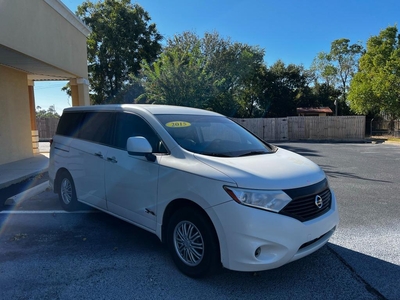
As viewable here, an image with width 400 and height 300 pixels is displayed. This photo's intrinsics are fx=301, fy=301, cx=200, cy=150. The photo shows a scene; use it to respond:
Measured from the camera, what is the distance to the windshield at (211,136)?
12.1 ft

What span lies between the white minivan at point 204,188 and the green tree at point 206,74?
1630 centimetres

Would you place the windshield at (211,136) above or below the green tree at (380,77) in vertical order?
below

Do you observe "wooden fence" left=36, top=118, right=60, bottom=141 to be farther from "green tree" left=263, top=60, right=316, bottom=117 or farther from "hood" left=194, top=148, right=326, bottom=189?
"hood" left=194, top=148, right=326, bottom=189

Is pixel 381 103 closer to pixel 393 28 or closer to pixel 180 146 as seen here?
pixel 393 28

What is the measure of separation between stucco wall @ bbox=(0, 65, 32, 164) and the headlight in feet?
33.6

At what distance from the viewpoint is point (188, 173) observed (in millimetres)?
3217

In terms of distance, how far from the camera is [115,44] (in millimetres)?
29594

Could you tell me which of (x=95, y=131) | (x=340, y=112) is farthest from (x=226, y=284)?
(x=340, y=112)

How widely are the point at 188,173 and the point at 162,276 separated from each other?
1.19 m

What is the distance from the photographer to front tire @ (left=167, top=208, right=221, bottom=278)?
3027mm

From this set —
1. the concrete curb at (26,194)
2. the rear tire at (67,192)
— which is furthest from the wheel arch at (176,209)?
the concrete curb at (26,194)

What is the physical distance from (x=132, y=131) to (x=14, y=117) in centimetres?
913

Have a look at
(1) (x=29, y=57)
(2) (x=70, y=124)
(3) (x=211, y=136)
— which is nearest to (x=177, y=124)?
(3) (x=211, y=136)

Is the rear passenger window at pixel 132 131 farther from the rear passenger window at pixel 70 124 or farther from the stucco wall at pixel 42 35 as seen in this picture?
the stucco wall at pixel 42 35
